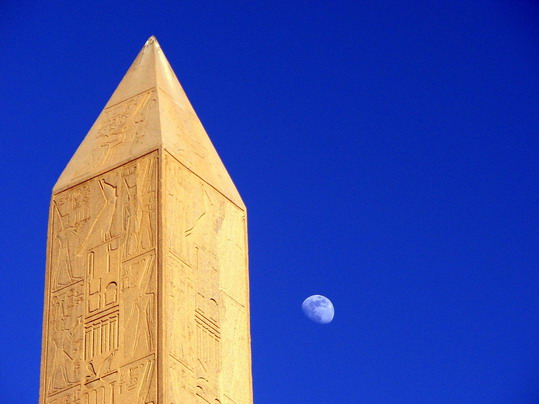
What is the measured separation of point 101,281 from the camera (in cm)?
1544

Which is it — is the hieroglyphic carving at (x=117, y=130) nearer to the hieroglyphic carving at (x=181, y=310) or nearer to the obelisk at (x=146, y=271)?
the obelisk at (x=146, y=271)

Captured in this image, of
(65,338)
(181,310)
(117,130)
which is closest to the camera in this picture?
(181,310)

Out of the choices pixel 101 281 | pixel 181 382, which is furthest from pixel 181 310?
pixel 101 281

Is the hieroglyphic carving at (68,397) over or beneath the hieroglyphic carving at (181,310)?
beneath

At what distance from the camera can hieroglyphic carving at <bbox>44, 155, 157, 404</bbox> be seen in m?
14.9

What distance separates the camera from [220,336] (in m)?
Answer: 15.5

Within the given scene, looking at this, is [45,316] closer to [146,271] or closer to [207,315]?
[146,271]

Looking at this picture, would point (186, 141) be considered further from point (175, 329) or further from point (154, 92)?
point (175, 329)

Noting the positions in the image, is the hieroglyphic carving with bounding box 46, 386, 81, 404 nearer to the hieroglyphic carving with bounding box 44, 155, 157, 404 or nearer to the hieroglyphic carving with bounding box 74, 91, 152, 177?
the hieroglyphic carving with bounding box 44, 155, 157, 404

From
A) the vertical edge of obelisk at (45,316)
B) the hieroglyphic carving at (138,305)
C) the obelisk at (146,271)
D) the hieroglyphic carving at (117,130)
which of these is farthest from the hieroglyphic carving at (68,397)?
the hieroglyphic carving at (117,130)

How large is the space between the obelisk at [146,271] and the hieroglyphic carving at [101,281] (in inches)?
0.5

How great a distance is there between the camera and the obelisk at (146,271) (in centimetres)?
1481

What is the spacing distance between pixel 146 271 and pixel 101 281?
514 mm

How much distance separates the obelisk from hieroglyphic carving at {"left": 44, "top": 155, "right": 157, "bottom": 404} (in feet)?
0.04
